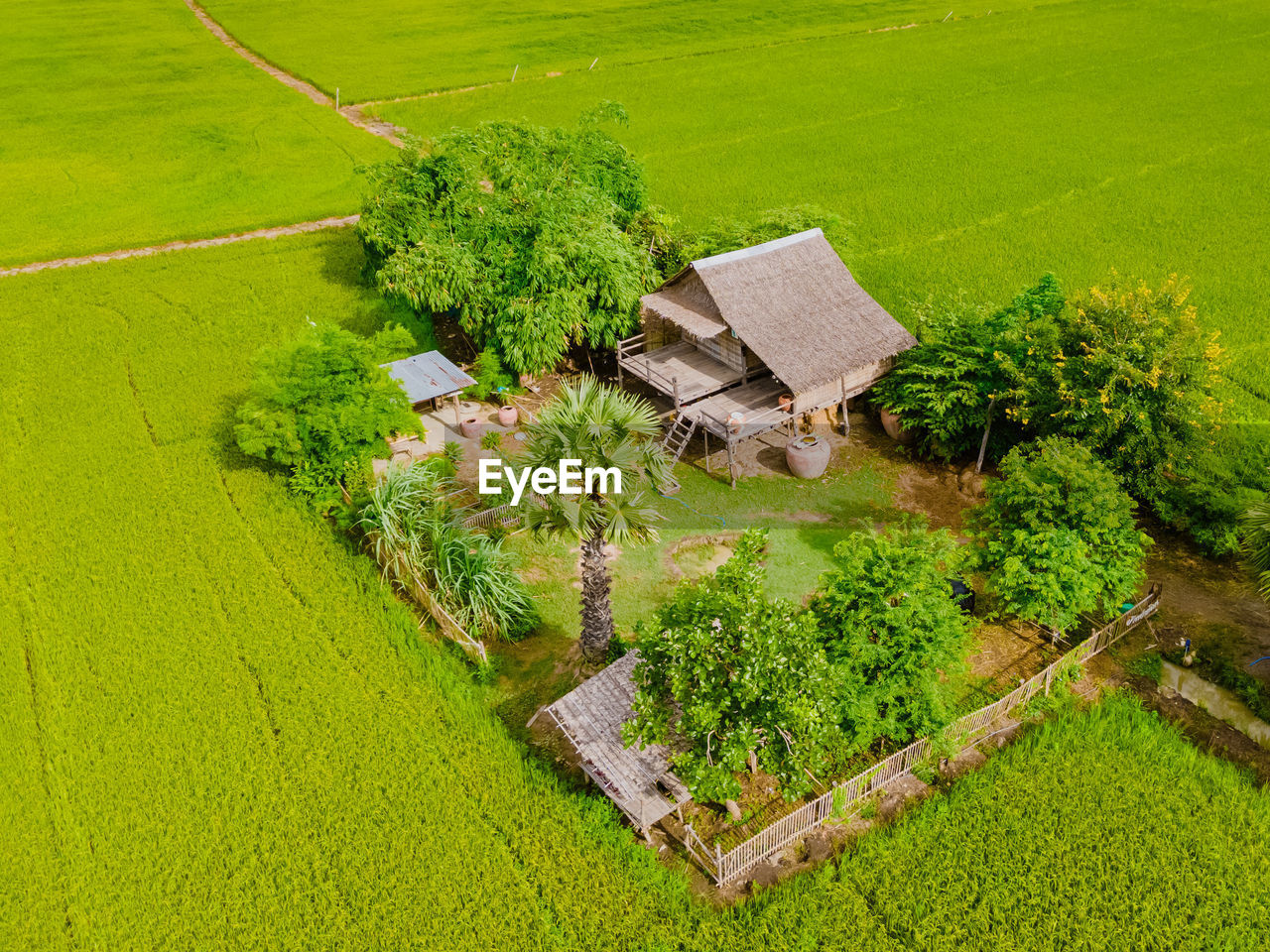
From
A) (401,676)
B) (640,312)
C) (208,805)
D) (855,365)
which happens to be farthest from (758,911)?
(640,312)

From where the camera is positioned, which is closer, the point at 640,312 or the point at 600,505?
the point at 600,505

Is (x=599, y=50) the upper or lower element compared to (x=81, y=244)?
upper

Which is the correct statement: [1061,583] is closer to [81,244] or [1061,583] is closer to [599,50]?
[81,244]

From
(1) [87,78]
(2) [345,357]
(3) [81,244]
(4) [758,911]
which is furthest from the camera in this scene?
(1) [87,78]

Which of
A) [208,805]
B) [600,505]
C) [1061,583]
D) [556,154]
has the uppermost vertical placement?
[556,154]

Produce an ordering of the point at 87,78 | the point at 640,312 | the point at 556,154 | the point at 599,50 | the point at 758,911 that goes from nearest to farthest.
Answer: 1. the point at 758,911
2. the point at 640,312
3. the point at 556,154
4. the point at 87,78
5. the point at 599,50

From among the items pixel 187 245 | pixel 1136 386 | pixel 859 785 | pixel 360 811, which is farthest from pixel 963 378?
pixel 187 245

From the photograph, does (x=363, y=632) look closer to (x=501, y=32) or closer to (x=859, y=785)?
(x=859, y=785)
